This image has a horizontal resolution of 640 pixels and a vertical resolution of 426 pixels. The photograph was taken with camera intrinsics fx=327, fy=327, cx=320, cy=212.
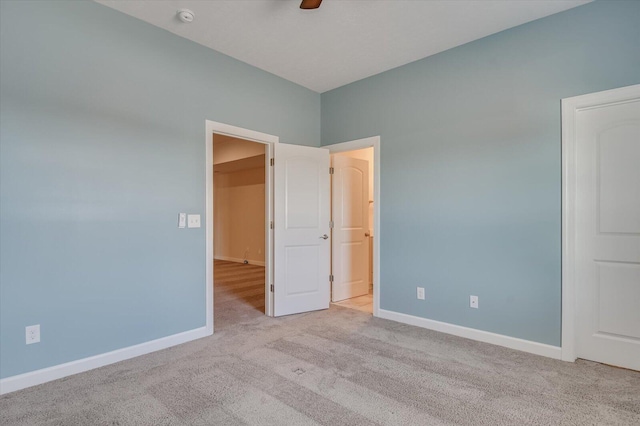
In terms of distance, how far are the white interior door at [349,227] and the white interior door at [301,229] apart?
25 centimetres

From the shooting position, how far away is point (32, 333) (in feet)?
7.47

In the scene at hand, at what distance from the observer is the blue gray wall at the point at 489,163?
8.75 feet

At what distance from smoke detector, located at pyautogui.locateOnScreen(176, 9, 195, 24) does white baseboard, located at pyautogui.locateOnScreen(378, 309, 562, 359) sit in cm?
351

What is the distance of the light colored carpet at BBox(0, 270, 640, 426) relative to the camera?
74.6 inches

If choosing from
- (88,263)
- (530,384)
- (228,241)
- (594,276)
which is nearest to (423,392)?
(530,384)

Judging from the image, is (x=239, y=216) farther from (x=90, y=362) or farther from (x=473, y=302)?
(x=473, y=302)

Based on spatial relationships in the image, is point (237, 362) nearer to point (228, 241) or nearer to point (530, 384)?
point (530, 384)

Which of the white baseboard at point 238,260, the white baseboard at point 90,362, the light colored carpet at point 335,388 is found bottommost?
the white baseboard at point 238,260

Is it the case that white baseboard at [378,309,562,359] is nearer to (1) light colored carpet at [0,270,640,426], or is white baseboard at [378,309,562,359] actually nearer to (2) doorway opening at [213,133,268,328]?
(1) light colored carpet at [0,270,640,426]

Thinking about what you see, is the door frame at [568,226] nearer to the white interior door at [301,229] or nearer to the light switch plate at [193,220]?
the white interior door at [301,229]

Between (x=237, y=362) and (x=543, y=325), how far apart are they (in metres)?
2.58

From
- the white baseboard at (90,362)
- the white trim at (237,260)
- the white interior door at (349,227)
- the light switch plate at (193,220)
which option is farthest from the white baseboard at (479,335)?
the white trim at (237,260)

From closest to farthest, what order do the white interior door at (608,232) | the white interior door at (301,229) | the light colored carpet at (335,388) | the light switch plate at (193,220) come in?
the light colored carpet at (335,388) < the white interior door at (608,232) < the light switch plate at (193,220) < the white interior door at (301,229)

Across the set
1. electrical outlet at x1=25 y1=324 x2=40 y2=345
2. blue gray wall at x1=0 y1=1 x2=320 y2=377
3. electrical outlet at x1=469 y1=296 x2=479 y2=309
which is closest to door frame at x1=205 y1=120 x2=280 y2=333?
blue gray wall at x1=0 y1=1 x2=320 y2=377
